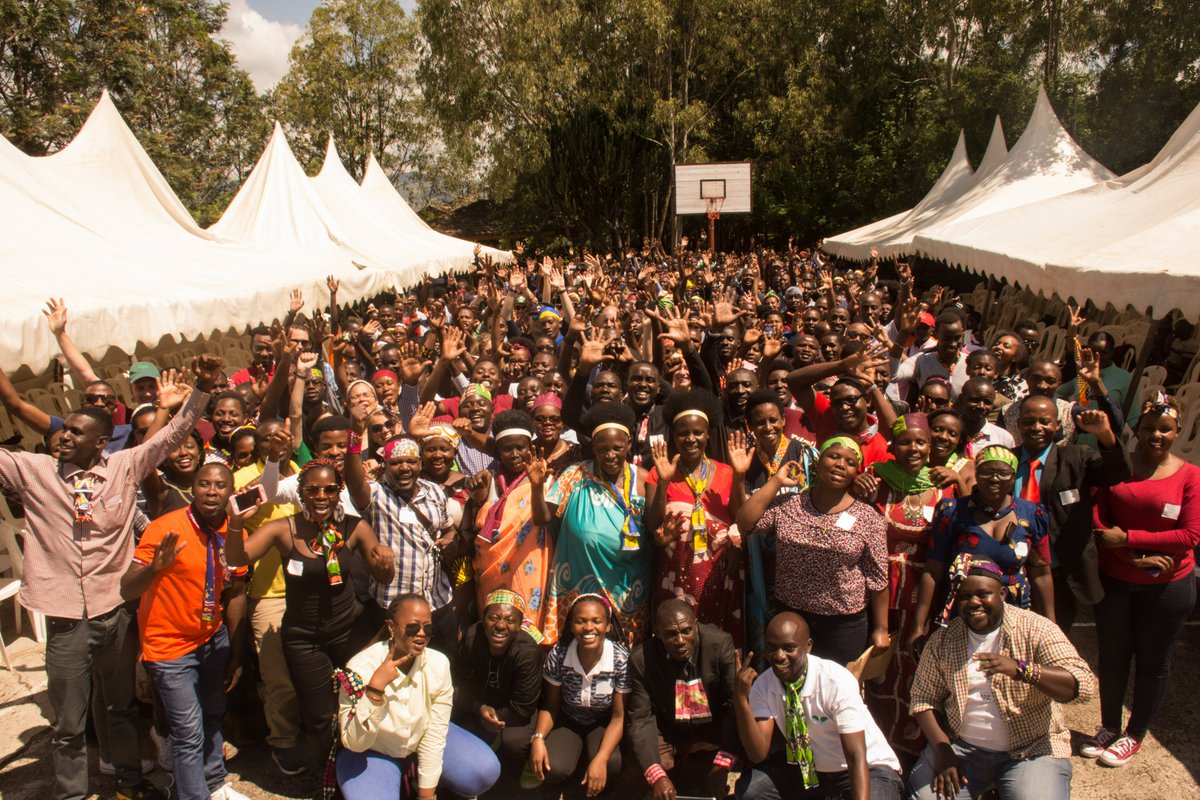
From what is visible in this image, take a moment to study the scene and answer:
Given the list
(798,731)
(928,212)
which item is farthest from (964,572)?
(928,212)

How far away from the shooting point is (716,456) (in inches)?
168

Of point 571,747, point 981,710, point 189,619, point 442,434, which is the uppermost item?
point 442,434

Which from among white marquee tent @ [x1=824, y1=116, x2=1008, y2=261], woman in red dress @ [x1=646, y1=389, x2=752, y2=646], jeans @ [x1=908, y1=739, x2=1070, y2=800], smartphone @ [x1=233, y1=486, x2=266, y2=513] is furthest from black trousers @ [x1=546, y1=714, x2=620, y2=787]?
white marquee tent @ [x1=824, y1=116, x2=1008, y2=261]

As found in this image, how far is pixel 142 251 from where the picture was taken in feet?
25.1

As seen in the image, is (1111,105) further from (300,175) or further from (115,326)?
(115,326)

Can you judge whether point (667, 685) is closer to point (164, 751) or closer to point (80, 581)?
point (164, 751)

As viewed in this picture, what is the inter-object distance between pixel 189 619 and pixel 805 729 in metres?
2.47

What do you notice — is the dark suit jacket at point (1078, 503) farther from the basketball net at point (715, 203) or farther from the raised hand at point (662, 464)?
the basketball net at point (715, 203)

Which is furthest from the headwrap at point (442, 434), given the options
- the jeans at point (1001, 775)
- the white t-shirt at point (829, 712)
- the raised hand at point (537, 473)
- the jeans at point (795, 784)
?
the jeans at point (1001, 775)

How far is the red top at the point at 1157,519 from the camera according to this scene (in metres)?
3.45

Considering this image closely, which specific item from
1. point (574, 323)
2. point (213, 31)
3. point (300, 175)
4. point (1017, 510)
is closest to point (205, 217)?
point (213, 31)

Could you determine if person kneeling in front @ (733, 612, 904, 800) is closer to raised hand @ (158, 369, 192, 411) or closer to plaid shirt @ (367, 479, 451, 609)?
plaid shirt @ (367, 479, 451, 609)

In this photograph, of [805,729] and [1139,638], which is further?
[1139,638]

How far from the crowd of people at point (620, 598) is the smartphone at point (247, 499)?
0.02 metres
